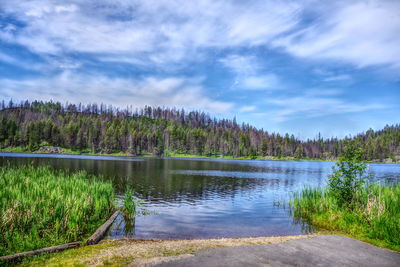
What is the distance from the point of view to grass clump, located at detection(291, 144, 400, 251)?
15.4 metres

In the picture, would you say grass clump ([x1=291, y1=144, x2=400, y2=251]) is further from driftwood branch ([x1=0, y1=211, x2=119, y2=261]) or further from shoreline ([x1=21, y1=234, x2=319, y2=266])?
driftwood branch ([x1=0, y1=211, x2=119, y2=261])

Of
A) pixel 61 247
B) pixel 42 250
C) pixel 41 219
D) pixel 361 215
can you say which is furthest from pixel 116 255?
pixel 361 215

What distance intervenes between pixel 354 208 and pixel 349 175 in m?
2.53

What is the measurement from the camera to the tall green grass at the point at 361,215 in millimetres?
14984

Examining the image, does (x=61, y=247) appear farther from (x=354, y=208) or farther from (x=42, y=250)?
(x=354, y=208)

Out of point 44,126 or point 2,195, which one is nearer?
point 2,195

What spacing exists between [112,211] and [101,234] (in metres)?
6.57

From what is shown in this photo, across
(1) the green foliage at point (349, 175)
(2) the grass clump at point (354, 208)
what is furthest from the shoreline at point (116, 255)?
(1) the green foliage at point (349, 175)

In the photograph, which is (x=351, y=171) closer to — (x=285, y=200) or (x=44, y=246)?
(x=285, y=200)

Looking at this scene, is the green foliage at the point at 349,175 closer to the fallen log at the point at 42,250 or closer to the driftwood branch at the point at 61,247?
the driftwood branch at the point at 61,247

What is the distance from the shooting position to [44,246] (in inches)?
494

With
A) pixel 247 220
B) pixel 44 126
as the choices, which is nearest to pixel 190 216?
pixel 247 220

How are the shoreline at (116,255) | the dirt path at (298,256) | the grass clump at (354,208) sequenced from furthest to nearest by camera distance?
the grass clump at (354,208) → the shoreline at (116,255) → the dirt path at (298,256)

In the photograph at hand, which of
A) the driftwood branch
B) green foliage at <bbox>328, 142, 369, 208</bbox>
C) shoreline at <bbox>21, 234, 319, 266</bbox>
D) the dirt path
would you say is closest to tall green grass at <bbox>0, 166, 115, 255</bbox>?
the driftwood branch
